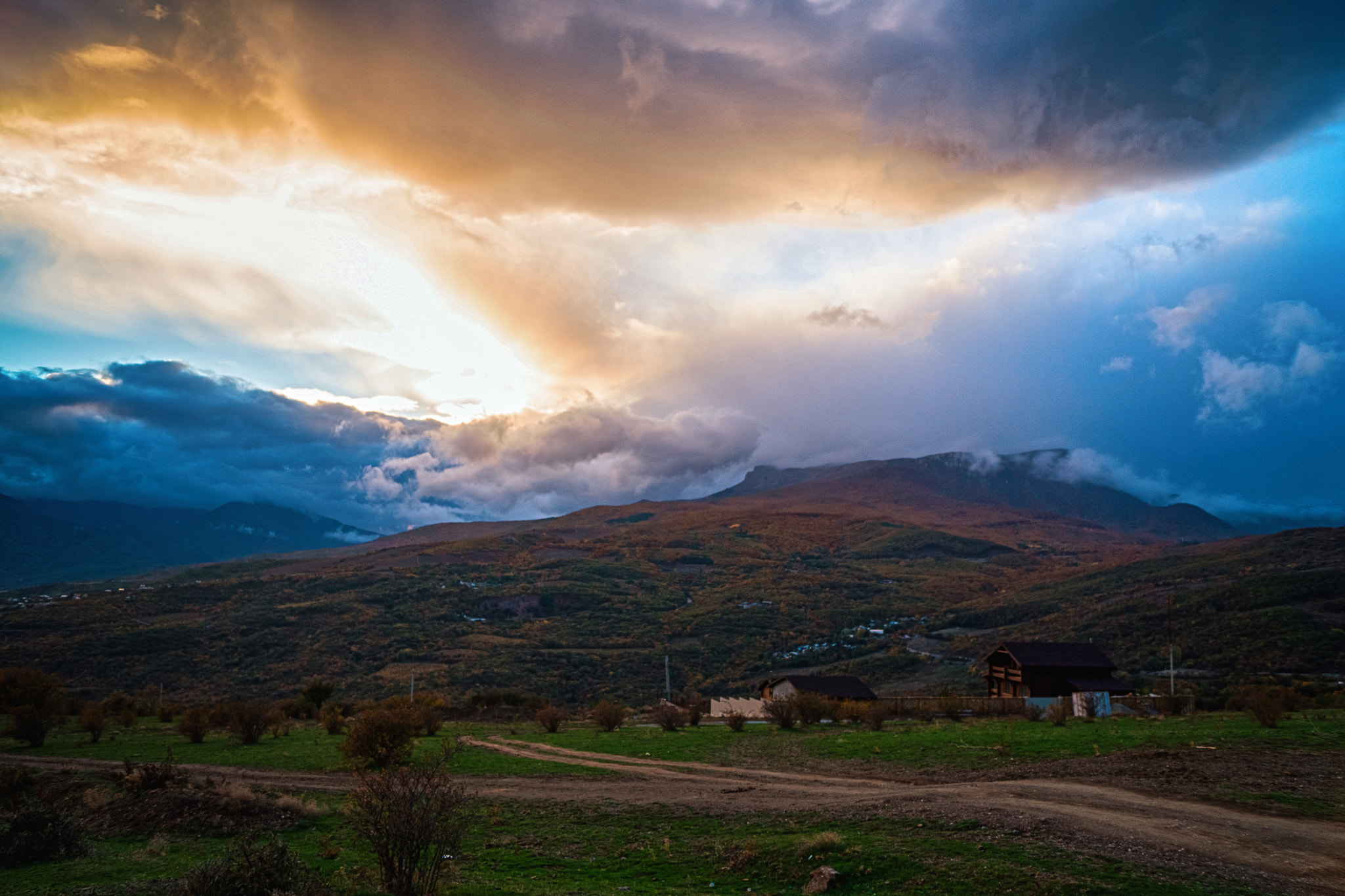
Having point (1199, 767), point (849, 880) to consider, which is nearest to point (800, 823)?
point (849, 880)

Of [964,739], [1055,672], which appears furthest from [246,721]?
[1055,672]

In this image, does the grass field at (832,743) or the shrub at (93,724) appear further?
the shrub at (93,724)

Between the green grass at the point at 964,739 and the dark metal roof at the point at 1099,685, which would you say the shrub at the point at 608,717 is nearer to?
the green grass at the point at 964,739

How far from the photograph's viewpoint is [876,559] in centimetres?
14762

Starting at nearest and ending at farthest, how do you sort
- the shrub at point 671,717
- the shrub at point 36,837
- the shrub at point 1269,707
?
1. the shrub at point 36,837
2. the shrub at point 1269,707
3. the shrub at point 671,717

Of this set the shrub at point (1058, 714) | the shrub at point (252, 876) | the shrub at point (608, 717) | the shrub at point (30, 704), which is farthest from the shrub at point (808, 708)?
the shrub at point (30, 704)

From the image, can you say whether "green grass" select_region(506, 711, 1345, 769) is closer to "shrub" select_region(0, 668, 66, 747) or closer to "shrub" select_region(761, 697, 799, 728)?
"shrub" select_region(761, 697, 799, 728)

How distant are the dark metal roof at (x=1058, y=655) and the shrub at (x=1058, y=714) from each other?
1182cm

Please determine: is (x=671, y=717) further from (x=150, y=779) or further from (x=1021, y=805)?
(x=1021, y=805)

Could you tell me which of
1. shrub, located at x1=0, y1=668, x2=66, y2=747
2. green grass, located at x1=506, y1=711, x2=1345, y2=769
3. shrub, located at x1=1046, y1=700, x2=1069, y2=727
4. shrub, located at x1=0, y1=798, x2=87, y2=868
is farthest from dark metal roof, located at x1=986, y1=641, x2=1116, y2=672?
shrub, located at x1=0, y1=668, x2=66, y2=747

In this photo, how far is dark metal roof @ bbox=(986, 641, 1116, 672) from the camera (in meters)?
46.0

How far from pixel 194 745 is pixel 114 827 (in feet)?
60.1

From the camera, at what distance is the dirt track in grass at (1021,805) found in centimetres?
1133

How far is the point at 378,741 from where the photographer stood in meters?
23.8
